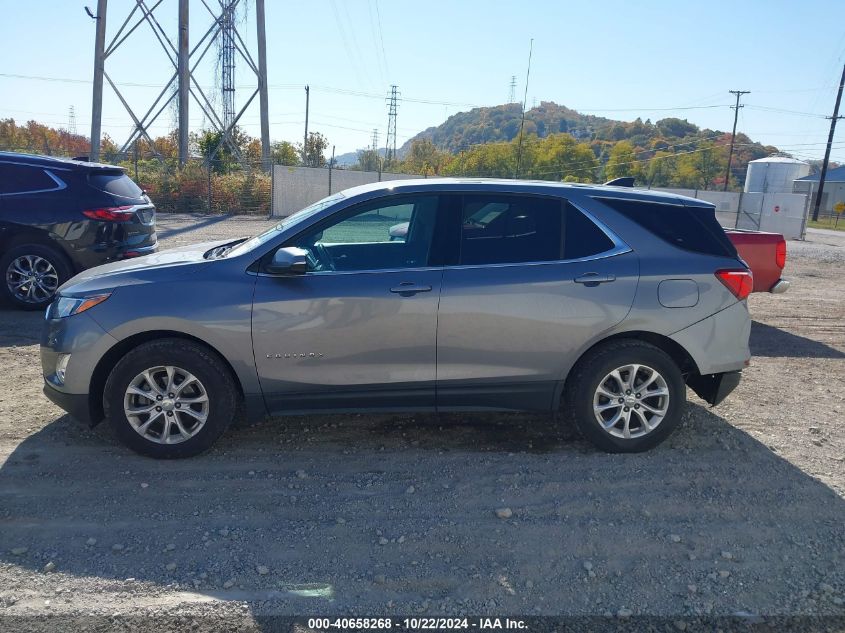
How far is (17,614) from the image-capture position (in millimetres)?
2949

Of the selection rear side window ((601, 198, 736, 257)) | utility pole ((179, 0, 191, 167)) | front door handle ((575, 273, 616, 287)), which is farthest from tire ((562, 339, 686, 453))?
utility pole ((179, 0, 191, 167))

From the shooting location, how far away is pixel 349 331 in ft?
14.2

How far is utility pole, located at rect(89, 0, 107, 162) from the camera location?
23844 mm

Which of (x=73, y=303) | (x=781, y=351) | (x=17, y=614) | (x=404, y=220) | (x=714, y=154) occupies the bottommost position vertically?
(x=17, y=614)

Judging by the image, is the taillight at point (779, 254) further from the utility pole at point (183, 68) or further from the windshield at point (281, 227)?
the utility pole at point (183, 68)

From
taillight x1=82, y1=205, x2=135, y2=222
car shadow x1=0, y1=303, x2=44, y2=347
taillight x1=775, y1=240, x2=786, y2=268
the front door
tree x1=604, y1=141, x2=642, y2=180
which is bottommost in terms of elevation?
car shadow x1=0, y1=303, x2=44, y2=347

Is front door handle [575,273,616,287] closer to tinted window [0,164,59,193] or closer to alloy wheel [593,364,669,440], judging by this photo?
alloy wheel [593,364,669,440]

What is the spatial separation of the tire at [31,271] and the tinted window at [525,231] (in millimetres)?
5900

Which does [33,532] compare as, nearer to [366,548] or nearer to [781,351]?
[366,548]

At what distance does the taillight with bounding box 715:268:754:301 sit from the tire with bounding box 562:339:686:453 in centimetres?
64

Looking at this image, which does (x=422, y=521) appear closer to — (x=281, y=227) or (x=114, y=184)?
(x=281, y=227)

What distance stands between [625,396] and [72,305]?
3.65m

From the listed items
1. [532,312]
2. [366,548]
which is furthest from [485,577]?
[532,312]

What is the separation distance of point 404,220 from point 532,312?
1117 millimetres
